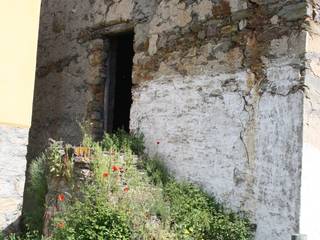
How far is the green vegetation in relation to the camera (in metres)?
4.65

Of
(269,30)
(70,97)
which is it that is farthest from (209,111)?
(70,97)

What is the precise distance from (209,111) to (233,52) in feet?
2.29

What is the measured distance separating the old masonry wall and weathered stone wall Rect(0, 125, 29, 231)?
423 millimetres

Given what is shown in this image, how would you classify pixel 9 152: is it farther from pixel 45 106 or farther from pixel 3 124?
pixel 45 106

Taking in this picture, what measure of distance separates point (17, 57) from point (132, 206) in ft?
7.37

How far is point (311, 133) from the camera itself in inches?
197

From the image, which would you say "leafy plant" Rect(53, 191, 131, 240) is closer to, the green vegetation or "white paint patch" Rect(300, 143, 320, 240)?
the green vegetation

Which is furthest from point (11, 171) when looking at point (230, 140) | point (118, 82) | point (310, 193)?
point (310, 193)

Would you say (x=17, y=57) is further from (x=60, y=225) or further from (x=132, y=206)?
(x=132, y=206)

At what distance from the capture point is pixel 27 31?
5898 mm

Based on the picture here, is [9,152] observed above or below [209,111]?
below

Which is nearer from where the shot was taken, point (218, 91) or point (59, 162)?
point (59, 162)

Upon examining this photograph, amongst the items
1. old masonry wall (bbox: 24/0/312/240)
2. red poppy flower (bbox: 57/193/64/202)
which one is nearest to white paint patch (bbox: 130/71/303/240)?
old masonry wall (bbox: 24/0/312/240)

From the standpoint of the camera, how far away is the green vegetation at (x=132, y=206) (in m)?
4.65
